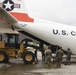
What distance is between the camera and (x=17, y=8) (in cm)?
2264

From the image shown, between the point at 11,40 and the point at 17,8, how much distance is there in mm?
3326

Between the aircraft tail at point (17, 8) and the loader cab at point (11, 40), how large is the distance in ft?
6.75

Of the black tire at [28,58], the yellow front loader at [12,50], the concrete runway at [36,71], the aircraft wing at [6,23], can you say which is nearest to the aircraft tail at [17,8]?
the aircraft wing at [6,23]

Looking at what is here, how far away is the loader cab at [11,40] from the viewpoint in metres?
20.9

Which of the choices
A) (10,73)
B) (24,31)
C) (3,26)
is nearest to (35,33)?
(24,31)

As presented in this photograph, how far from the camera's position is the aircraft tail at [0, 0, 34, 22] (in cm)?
2219

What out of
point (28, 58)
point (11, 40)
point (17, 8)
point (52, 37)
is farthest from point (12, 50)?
point (17, 8)

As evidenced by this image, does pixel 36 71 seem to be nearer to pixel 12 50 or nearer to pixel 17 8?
pixel 12 50

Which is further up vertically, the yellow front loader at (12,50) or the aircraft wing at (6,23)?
the aircraft wing at (6,23)

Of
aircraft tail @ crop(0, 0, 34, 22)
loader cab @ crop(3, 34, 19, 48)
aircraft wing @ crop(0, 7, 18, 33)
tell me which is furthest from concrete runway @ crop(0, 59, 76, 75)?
aircraft tail @ crop(0, 0, 34, 22)

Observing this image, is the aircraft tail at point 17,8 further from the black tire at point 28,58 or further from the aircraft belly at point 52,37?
the black tire at point 28,58

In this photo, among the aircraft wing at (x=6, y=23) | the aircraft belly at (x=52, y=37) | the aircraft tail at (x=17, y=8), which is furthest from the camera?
the aircraft tail at (x=17, y=8)

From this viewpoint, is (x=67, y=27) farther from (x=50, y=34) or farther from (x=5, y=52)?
(x=5, y=52)

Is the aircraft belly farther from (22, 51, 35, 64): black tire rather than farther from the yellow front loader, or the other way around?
(22, 51, 35, 64): black tire
